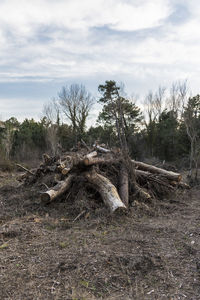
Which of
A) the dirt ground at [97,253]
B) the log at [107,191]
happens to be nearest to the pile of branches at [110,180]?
the log at [107,191]

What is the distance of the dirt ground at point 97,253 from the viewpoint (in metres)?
2.43

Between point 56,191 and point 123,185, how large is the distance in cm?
174

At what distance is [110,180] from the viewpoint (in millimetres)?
6348

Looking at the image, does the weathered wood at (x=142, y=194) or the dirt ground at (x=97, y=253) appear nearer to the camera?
the dirt ground at (x=97, y=253)

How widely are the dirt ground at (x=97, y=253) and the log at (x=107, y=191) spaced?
216 millimetres

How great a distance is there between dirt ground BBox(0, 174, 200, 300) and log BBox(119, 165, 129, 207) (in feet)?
1.09

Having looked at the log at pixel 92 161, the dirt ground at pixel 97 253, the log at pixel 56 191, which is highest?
the log at pixel 92 161

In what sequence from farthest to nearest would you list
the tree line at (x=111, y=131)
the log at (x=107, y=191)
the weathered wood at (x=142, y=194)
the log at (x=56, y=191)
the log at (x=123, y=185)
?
the tree line at (x=111, y=131)
the weathered wood at (x=142, y=194)
the log at (x=123, y=185)
the log at (x=56, y=191)
the log at (x=107, y=191)

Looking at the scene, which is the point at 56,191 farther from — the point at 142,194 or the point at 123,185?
the point at 142,194

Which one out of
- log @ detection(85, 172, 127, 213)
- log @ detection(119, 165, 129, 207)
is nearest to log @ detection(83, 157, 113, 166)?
log @ detection(85, 172, 127, 213)

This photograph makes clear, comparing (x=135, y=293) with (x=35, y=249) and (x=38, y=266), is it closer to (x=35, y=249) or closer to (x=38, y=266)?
(x=38, y=266)

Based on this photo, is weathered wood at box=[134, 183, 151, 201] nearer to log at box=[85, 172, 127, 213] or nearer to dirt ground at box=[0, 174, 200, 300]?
dirt ground at box=[0, 174, 200, 300]

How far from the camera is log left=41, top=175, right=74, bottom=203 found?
17.4 feet

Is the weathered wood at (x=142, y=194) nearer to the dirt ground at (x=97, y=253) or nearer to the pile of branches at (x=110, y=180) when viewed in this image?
the pile of branches at (x=110, y=180)
